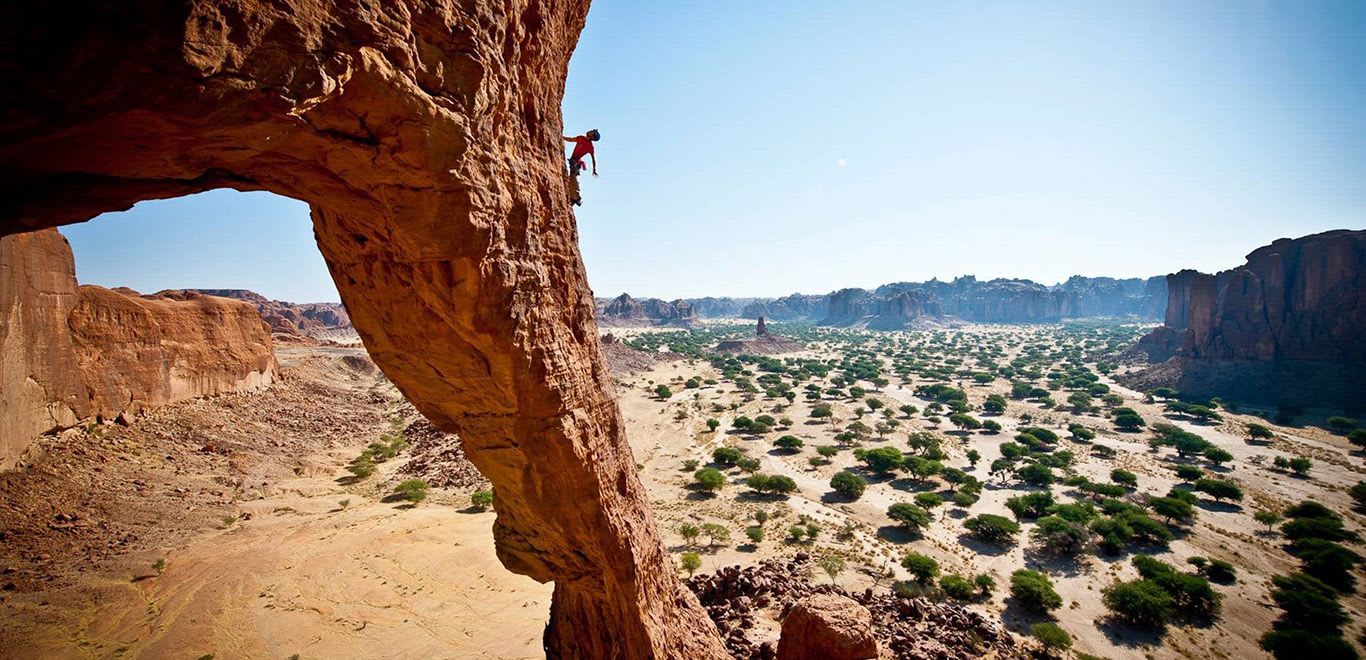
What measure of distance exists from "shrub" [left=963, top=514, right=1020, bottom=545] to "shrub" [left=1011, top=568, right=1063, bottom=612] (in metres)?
6.21

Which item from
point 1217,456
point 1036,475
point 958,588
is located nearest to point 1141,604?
point 958,588

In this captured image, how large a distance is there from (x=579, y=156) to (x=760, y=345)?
126 metres

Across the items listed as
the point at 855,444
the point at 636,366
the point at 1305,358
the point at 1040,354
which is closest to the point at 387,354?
the point at 855,444

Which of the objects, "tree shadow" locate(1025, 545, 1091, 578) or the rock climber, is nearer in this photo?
the rock climber

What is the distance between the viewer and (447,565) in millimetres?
21312

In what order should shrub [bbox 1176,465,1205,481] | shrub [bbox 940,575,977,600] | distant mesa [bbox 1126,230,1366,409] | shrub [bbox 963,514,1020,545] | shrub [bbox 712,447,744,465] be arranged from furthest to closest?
1. distant mesa [bbox 1126,230,1366,409]
2. shrub [bbox 712,447,744,465]
3. shrub [bbox 1176,465,1205,481]
4. shrub [bbox 963,514,1020,545]
5. shrub [bbox 940,575,977,600]

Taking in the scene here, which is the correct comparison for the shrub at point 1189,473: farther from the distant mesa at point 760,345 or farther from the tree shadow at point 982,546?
the distant mesa at point 760,345

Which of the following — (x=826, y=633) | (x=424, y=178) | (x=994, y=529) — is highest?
(x=424, y=178)

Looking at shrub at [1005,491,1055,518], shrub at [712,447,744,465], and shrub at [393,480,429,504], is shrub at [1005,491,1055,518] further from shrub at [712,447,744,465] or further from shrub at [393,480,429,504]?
shrub at [393,480,429,504]

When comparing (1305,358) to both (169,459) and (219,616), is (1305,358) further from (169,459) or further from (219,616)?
(169,459)

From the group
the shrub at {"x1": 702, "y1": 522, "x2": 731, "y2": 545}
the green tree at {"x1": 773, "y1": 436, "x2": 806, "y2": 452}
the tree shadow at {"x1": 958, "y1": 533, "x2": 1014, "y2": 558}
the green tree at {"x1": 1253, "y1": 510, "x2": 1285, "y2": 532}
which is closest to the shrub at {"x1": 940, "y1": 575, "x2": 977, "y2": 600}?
the tree shadow at {"x1": 958, "y1": 533, "x2": 1014, "y2": 558}

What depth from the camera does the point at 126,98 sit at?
3674 mm

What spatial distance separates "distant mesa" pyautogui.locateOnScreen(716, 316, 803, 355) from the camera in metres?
128

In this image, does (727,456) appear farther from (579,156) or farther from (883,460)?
(579,156)
